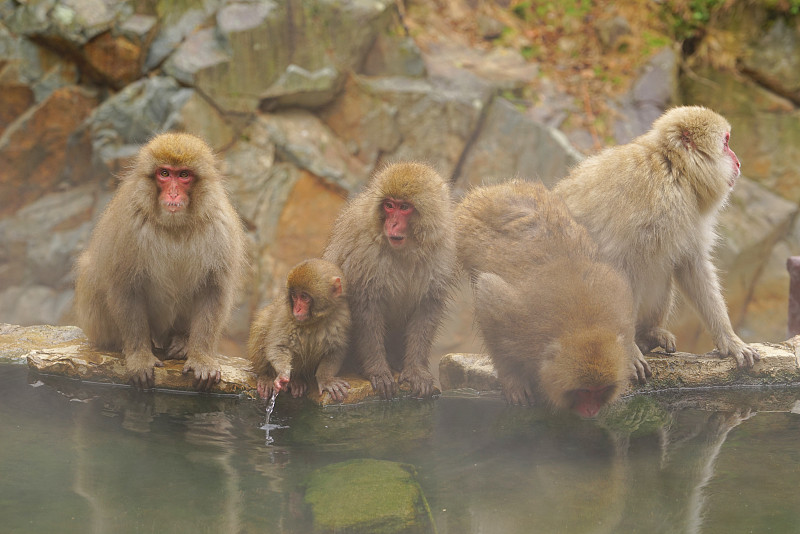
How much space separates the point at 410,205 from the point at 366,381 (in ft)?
3.36

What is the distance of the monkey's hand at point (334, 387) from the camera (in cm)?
425

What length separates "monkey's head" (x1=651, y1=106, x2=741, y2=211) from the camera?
4.42 metres

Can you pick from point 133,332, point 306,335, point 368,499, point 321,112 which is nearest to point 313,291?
point 306,335

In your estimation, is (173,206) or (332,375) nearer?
(173,206)

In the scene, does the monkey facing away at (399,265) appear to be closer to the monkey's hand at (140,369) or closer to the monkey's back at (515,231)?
the monkey's back at (515,231)

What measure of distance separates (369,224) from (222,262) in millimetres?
875

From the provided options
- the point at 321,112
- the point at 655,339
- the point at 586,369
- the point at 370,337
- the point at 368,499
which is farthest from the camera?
the point at 321,112

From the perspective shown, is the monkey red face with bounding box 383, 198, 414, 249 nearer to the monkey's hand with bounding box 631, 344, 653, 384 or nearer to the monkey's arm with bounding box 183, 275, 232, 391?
the monkey's arm with bounding box 183, 275, 232, 391

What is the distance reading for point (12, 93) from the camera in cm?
962

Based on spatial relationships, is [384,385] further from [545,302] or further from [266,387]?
[545,302]

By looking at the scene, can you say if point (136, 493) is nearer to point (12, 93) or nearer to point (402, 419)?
point (402, 419)

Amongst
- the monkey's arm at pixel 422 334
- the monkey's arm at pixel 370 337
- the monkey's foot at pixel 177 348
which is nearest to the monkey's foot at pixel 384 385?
the monkey's arm at pixel 370 337

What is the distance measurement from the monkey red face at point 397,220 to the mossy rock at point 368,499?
123cm

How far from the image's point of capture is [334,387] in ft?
14.0
